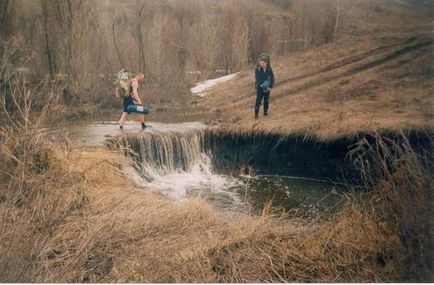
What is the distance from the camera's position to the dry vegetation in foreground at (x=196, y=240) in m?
3.97

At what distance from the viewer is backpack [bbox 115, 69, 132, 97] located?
945 centimetres

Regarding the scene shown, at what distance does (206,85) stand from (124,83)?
337 cm

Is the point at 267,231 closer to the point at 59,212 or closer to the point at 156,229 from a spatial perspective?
the point at 156,229

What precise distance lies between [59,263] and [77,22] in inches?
264

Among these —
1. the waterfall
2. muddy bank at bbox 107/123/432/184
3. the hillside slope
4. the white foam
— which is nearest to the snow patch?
the hillside slope

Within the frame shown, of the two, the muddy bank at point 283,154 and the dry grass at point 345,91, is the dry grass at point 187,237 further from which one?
the dry grass at point 345,91

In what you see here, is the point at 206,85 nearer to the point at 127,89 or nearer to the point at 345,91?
the point at 127,89

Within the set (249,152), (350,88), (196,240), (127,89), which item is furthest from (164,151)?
(350,88)

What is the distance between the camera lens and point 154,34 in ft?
34.7

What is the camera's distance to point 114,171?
735 centimetres

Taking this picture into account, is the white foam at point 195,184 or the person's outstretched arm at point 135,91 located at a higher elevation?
the person's outstretched arm at point 135,91

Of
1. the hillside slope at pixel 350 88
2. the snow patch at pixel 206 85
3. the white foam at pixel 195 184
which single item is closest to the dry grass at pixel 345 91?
the hillside slope at pixel 350 88

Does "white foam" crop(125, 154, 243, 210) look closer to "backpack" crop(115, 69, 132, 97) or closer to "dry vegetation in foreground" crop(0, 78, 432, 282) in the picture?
"backpack" crop(115, 69, 132, 97)

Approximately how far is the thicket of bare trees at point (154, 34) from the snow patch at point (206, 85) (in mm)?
187
